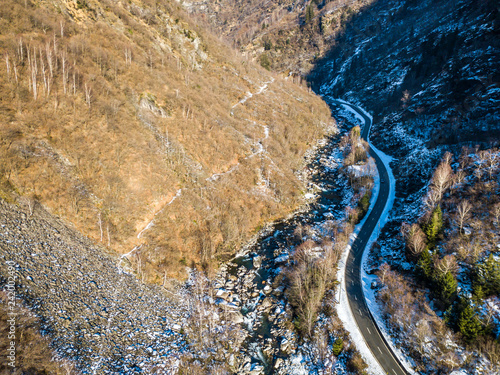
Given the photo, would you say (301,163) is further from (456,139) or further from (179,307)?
(179,307)

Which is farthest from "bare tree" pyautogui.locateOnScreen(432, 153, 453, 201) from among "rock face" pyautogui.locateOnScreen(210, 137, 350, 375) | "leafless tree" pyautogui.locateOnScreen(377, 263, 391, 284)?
"rock face" pyautogui.locateOnScreen(210, 137, 350, 375)

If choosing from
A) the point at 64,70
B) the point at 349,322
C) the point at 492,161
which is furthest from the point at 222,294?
the point at 492,161

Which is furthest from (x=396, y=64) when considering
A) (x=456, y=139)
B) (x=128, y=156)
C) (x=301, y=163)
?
(x=128, y=156)

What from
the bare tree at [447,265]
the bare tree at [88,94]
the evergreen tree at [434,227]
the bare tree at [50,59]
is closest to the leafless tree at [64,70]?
the bare tree at [50,59]

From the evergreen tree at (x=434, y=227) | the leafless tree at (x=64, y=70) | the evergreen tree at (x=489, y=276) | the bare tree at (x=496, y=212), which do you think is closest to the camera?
the evergreen tree at (x=489, y=276)

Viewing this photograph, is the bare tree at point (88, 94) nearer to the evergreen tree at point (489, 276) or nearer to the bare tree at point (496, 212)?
the evergreen tree at point (489, 276)

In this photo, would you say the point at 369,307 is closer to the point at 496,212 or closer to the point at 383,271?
the point at 383,271

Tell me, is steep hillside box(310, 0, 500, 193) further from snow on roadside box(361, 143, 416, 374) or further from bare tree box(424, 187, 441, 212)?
bare tree box(424, 187, 441, 212)
